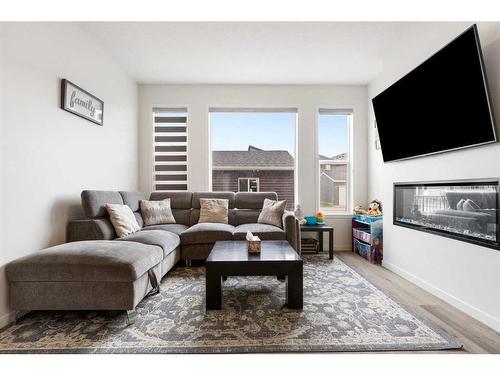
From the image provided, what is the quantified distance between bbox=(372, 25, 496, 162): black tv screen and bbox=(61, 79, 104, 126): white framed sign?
3289mm

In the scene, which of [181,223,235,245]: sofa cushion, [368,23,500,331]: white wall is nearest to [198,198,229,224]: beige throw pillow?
[181,223,235,245]: sofa cushion

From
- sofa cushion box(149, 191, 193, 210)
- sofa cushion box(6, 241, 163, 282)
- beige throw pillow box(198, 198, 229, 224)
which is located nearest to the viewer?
sofa cushion box(6, 241, 163, 282)

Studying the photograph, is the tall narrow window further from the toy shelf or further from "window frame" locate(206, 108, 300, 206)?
the toy shelf

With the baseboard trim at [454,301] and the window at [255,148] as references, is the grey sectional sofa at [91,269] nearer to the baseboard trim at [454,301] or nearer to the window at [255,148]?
the window at [255,148]

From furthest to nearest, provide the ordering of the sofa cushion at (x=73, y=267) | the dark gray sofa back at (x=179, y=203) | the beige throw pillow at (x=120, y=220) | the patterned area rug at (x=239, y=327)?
1. the dark gray sofa back at (x=179, y=203)
2. the beige throw pillow at (x=120, y=220)
3. the sofa cushion at (x=73, y=267)
4. the patterned area rug at (x=239, y=327)

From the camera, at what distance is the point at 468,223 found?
2.07m

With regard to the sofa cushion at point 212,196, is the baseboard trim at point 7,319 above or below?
below

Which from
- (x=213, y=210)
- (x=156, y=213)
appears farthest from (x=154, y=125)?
(x=213, y=210)

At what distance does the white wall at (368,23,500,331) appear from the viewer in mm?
1853

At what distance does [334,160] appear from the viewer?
4.40 metres

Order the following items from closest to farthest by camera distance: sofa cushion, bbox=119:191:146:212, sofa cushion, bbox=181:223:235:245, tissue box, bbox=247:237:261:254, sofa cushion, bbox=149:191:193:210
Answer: tissue box, bbox=247:237:261:254
sofa cushion, bbox=181:223:235:245
sofa cushion, bbox=119:191:146:212
sofa cushion, bbox=149:191:193:210

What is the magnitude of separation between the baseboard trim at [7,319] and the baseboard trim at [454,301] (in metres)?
3.36

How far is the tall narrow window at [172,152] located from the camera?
438 centimetres

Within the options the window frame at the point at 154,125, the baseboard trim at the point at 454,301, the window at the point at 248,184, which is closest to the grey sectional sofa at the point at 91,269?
the window frame at the point at 154,125
